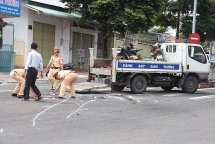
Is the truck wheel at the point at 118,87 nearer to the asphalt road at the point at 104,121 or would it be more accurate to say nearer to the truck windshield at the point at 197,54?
the asphalt road at the point at 104,121

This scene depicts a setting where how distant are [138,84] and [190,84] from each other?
276cm

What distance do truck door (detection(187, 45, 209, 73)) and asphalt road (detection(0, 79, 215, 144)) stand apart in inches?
115

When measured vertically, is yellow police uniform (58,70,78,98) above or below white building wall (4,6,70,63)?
below

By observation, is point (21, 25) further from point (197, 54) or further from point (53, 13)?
point (197, 54)

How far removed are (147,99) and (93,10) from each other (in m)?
11.8

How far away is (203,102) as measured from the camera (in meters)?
13.0

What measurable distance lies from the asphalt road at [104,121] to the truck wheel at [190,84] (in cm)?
285

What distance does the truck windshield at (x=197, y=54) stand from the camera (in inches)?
591

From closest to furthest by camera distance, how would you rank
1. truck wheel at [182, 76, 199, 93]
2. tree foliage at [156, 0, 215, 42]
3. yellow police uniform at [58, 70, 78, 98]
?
1. yellow police uniform at [58, 70, 78, 98]
2. truck wheel at [182, 76, 199, 93]
3. tree foliage at [156, 0, 215, 42]

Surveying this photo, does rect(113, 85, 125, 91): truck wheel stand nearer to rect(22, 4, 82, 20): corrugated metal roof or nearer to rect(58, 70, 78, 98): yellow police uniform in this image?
rect(58, 70, 78, 98): yellow police uniform

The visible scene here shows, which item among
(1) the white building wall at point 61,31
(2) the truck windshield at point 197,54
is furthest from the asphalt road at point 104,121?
(1) the white building wall at point 61,31

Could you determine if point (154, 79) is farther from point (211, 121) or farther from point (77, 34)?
point (77, 34)

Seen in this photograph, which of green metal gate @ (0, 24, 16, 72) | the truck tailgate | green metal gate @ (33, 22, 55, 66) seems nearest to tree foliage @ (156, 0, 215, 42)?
green metal gate @ (33, 22, 55, 66)

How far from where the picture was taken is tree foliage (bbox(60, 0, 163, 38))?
22656mm
